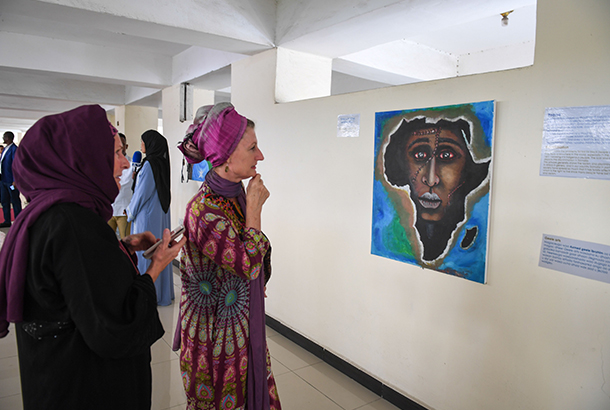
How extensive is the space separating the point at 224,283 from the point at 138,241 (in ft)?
1.16

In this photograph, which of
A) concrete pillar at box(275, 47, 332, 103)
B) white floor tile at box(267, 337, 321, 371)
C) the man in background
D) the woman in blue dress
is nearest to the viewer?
white floor tile at box(267, 337, 321, 371)

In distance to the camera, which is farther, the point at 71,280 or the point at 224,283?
the point at 224,283

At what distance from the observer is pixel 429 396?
87.0 inches

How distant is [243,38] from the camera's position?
10.0ft

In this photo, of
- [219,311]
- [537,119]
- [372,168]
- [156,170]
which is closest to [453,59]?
[372,168]

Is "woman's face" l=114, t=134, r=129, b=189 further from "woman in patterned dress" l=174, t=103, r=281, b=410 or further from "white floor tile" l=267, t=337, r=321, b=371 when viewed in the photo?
"white floor tile" l=267, t=337, r=321, b=371

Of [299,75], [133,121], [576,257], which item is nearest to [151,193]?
[299,75]

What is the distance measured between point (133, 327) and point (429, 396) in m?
1.79

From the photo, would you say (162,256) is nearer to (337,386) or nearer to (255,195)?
(255,195)

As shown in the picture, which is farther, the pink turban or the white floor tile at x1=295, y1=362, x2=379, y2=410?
the white floor tile at x1=295, y1=362, x2=379, y2=410

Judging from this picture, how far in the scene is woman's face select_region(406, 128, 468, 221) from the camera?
2021 mm

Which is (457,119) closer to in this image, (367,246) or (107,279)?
(367,246)

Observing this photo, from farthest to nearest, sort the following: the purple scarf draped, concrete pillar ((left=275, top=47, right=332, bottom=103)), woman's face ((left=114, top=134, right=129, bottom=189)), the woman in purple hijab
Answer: concrete pillar ((left=275, top=47, right=332, bottom=103))
the purple scarf draped
woman's face ((left=114, top=134, right=129, bottom=189))
the woman in purple hijab

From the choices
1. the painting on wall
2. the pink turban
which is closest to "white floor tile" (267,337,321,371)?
the painting on wall
